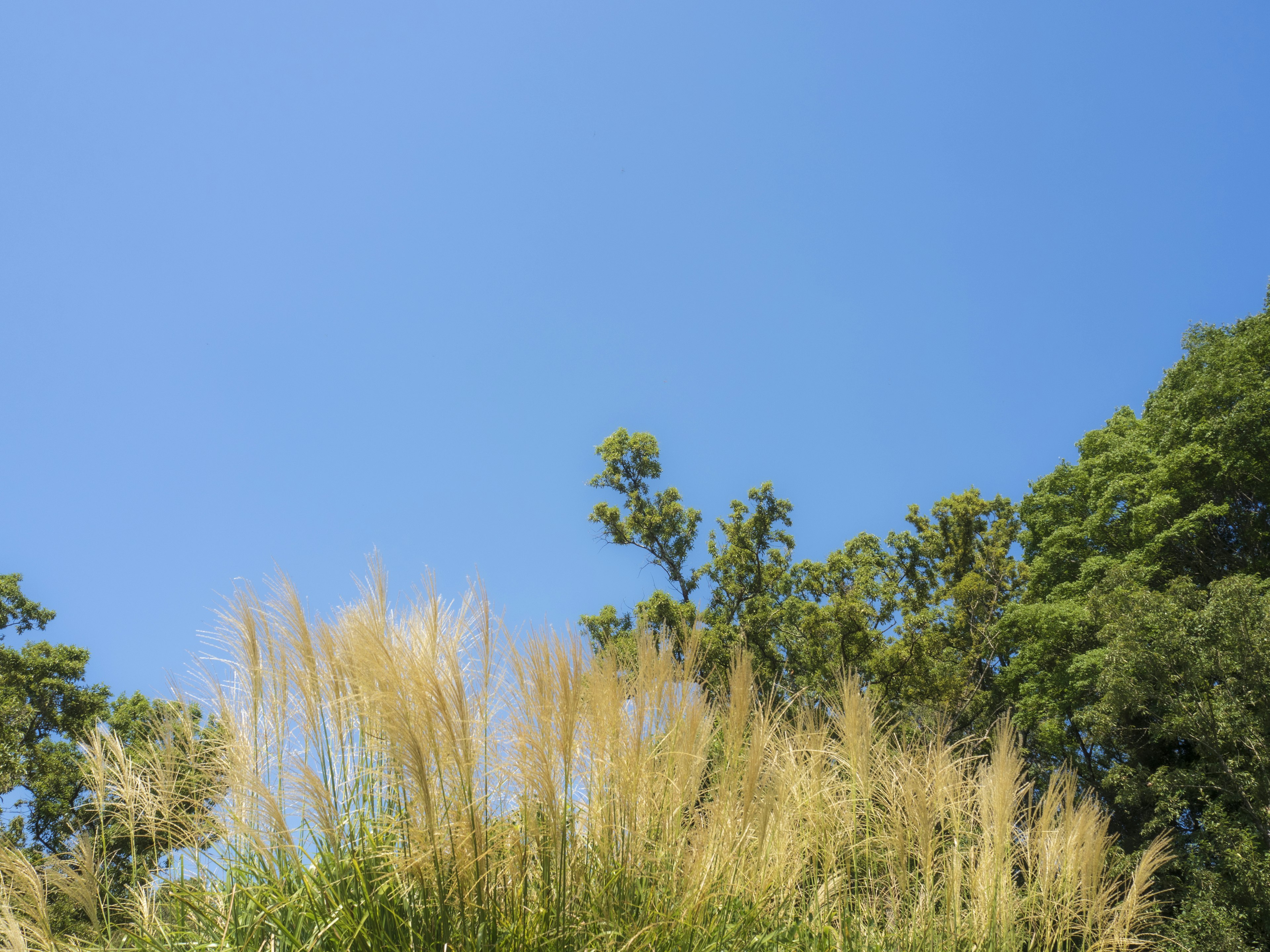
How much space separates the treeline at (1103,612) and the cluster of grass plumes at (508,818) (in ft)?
11.1

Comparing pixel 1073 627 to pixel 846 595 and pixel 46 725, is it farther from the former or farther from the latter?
pixel 46 725

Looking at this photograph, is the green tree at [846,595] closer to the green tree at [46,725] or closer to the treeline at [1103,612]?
the treeline at [1103,612]

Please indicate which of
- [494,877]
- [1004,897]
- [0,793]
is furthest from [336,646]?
[0,793]

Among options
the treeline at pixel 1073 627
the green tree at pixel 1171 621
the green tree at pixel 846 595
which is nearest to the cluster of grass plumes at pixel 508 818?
the treeline at pixel 1073 627

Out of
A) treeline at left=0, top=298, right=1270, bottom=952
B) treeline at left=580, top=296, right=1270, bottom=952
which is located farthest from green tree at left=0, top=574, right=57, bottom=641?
treeline at left=580, top=296, right=1270, bottom=952

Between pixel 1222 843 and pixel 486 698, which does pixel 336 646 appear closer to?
pixel 486 698

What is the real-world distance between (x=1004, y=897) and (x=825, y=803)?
3.16 feet

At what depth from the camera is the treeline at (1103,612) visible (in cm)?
945

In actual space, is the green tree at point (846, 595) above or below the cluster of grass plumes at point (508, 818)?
above

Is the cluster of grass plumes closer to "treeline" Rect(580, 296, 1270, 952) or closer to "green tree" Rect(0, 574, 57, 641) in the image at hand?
"treeline" Rect(580, 296, 1270, 952)

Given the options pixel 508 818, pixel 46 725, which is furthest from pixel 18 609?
pixel 508 818

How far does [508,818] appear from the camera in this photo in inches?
94.2

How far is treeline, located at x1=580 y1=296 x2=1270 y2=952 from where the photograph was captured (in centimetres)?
945

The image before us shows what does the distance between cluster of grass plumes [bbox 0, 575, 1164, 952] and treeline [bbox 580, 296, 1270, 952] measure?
3392 millimetres
